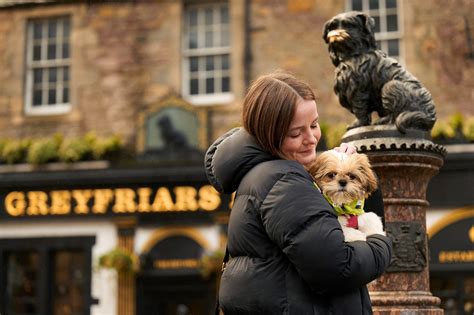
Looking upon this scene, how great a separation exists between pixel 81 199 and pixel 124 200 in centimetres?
78

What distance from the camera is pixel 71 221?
1338 centimetres

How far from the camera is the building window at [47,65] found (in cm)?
1407

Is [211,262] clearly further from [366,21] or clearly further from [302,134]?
[302,134]

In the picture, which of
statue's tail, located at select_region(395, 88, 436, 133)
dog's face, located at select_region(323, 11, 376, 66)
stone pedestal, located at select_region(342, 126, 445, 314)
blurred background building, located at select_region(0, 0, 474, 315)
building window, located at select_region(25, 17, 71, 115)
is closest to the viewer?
stone pedestal, located at select_region(342, 126, 445, 314)

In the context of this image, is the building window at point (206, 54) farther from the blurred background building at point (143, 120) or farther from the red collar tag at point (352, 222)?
the red collar tag at point (352, 222)

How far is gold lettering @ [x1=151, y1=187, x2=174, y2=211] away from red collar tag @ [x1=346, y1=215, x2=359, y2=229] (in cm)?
1036

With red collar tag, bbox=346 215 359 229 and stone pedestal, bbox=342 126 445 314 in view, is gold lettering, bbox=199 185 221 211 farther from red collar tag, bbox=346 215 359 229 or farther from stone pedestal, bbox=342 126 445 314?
red collar tag, bbox=346 215 359 229

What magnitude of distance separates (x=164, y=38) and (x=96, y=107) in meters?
1.70

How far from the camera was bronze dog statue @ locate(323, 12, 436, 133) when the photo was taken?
4.92 metres

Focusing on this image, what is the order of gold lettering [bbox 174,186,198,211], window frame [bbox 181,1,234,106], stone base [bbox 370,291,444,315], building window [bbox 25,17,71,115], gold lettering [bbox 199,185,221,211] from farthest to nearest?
building window [bbox 25,17,71,115]
window frame [bbox 181,1,234,106]
gold lettering [bbox 174,186,198,211]
gold lettering [bbox 199,185,221,211]
stone base [bbox 370,291,444,315]

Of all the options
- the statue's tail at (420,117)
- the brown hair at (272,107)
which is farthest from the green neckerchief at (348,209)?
the statue's tail at (420,117)

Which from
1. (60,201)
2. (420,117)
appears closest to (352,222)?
(420,117)

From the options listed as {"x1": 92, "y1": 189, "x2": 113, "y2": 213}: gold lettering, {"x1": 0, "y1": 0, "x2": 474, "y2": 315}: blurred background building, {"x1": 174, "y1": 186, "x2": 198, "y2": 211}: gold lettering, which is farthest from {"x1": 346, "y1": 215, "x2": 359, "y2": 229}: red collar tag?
{"x1": 92, "y1": 189, "x2": 113, "y2": 213}: gold lettering

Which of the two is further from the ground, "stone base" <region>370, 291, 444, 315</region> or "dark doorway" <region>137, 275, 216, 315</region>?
"stone base" <region>370, 291, 444, 315</region>
